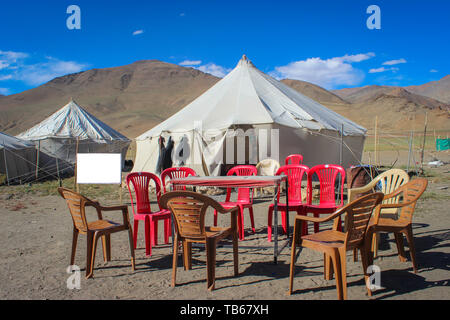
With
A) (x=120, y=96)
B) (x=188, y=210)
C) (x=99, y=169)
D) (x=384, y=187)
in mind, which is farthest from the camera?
(x=120, y=96)

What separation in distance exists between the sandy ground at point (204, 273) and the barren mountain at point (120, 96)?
2059 inches

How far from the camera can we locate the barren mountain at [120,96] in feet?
234

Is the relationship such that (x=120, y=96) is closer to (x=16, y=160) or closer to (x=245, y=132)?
(x=16, y=160)

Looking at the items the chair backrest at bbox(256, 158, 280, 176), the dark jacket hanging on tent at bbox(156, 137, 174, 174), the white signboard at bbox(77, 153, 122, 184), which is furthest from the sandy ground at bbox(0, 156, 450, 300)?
the dark jacket hanging on tent at bbox(156, 137, 174, 174)

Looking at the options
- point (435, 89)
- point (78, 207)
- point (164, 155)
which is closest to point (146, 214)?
point (78, 207)

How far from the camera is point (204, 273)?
358cm

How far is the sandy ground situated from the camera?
308 centimetres

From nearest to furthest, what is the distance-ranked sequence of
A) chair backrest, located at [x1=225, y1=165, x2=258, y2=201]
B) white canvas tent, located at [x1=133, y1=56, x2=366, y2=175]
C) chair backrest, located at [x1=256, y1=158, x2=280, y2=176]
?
chair backrest, located at [x1=225, y1=165, x2=258, y2=201], chair backrest, located at [x1=256, y1=158, x2=280, y2=176], white canvas tent, located at [x1=133, y1=56, x2=366, y2=175]

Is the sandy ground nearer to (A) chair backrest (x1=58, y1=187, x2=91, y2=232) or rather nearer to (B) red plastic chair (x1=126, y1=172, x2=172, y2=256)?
(B) red plastic chair (x1=126, y1=172, x2=172, y2=256)

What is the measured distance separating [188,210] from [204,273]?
2.47ft

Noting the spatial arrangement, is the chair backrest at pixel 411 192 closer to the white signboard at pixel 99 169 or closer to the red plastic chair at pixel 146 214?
the red plastic chair at pixel 146 214

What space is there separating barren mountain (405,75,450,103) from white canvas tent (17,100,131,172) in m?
176

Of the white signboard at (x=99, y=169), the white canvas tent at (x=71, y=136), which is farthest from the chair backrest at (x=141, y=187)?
the white canvas tent at (x=71, y=136)

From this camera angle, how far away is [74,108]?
18266mm
